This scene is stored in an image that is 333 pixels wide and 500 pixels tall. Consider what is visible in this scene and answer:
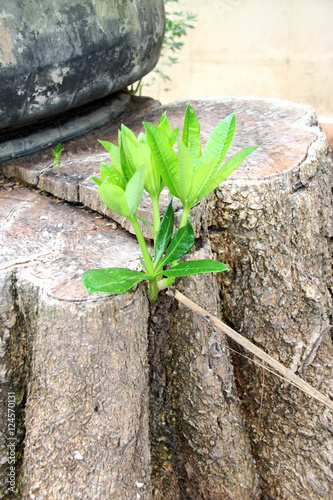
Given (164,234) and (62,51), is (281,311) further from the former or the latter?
(62,51)

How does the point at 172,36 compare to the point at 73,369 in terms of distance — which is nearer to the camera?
the point at 73,369

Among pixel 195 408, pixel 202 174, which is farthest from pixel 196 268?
→ pixel 195 408

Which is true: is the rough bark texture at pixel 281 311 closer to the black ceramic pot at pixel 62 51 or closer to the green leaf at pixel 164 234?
the green leaf at pixel 164 234

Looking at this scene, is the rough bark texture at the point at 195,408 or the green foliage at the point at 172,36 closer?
the rough bark texture at the point at 195,408

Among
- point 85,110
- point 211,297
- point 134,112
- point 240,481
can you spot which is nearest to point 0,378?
point 211,297

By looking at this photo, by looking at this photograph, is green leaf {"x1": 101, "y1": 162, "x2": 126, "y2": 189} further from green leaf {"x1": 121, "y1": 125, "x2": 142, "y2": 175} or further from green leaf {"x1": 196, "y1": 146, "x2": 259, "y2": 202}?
green leaf {"x1": 196, "y1": 146, "x2": 259, "y2": 202}

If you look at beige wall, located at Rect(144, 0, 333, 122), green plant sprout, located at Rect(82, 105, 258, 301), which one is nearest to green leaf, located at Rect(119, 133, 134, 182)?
green plant sprout, located at Rect(82, 105, 258, 301)

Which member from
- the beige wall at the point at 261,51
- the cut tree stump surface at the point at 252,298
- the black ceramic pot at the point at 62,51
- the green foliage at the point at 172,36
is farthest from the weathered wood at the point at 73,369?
the beige wall at the point at 261,51

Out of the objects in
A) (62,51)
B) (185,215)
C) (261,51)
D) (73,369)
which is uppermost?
(261,51)
